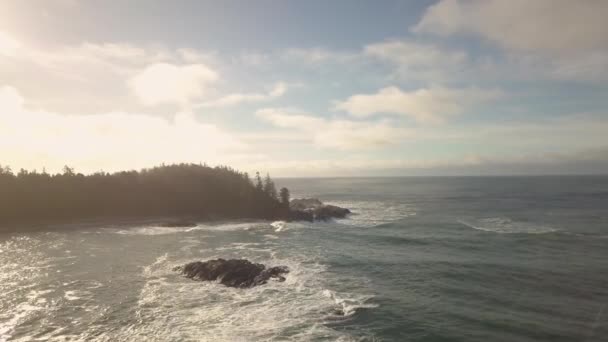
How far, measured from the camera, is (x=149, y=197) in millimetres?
124938

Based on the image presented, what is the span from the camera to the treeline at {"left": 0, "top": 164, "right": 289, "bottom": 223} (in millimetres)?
106000

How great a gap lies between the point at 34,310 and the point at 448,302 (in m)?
44.2

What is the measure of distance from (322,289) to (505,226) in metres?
65.9

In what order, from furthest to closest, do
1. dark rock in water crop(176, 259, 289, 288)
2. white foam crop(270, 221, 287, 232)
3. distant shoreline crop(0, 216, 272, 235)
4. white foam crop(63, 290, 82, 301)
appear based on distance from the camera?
white foam crop(270, 221, 287, 232) → distant shoreline crop(0, 216, 272, 235) → dark rock in water crop(176, 259, 289, 288) → white foam crop(63, 290, 82, 301)

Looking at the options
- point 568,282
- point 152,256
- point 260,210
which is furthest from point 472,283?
point 260,210

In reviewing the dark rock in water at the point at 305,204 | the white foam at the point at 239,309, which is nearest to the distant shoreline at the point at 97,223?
the dark rock in water at the point at 305,204

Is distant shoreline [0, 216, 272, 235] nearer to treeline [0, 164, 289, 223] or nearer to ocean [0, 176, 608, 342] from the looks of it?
treeline [0, 164, 289, 223]

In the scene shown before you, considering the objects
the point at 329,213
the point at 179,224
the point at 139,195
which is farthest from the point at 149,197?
the point at 329,213

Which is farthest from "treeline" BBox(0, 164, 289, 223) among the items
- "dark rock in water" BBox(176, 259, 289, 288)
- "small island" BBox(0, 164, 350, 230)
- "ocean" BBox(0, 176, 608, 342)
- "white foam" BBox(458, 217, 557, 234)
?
"dark rock in water" BBox(176, 259, 289, 288)

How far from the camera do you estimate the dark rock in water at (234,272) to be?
45219mm

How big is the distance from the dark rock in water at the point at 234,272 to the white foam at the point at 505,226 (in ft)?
190

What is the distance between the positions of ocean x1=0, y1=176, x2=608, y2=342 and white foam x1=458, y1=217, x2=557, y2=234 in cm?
152

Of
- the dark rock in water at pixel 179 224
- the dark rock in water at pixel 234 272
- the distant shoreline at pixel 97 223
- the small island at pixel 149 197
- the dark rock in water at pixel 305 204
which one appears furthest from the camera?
the dark rock in water at pixel 305 204

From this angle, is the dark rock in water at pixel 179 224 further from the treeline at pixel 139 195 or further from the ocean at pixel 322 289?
the treeline at pixel 139 195
